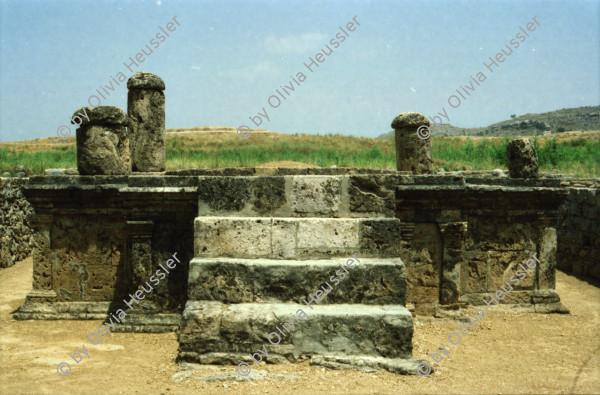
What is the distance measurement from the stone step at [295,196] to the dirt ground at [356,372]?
127cm

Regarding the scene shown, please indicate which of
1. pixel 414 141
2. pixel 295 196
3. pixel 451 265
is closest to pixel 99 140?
pixel 295 196

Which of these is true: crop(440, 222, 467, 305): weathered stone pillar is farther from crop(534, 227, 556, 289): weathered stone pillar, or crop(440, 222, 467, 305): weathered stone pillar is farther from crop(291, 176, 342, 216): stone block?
crop(291, 176, 342, 216): stone block

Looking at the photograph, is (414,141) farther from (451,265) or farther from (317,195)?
(317,195)

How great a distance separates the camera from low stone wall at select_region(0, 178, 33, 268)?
910cm

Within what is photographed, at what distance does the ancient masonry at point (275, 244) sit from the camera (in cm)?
385

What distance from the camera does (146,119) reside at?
723 cm

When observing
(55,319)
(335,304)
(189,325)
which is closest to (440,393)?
(335,304)

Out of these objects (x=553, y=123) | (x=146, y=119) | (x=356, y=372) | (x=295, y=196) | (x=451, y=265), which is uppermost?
(x=553, y=123)

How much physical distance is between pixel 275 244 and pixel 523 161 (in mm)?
4181

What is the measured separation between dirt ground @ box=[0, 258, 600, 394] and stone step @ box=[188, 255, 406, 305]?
570 mm

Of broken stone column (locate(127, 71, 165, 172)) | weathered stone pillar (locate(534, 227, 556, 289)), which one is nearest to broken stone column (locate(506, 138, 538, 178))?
weathered stone pillar (locate(534, 227, 556, 289))

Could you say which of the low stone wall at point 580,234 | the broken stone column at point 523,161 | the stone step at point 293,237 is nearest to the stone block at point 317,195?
the stone step at point 293,237

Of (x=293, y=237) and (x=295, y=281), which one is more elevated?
(x=293, y=237)

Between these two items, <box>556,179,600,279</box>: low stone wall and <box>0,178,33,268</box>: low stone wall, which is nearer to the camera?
<box>556,179,600,279</box>: low stone wall
